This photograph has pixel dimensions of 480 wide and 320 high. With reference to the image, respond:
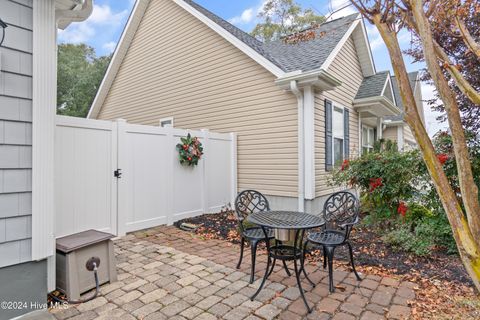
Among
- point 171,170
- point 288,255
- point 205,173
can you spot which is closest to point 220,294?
point 288,255

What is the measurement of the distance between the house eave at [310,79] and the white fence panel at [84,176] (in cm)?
355

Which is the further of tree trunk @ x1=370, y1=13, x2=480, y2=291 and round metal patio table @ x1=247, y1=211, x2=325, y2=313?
round metal patio table @ x1=247, y1=211, x2=325, y2=313

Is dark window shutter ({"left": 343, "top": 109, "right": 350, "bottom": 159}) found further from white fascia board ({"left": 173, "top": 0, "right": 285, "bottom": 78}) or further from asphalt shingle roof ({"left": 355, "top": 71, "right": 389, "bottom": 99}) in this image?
white fascia board ({"left": 173, "top": 0, "right": 285, "bottom": 78})

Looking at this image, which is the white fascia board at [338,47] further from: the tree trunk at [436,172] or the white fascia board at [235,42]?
the tree trunk at [436,172]

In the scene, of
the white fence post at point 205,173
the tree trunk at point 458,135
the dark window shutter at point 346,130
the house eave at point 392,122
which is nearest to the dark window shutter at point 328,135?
the dark window shutter at point 346,130

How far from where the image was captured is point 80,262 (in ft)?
9.34

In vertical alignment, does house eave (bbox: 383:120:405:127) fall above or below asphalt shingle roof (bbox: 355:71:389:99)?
below

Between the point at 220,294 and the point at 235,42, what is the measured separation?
19.3 ft

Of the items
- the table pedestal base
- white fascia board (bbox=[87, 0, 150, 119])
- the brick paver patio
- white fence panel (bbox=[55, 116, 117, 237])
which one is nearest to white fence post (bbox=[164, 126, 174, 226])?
white fence panel (bbox=[55, 116, 117, 237])

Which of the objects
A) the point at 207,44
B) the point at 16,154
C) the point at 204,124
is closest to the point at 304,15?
the point at 207,44

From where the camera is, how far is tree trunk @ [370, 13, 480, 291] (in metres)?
2.06

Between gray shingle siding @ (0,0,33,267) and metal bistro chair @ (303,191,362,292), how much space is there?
2801 millimetres

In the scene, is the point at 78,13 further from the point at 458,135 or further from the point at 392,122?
the point at 392,122

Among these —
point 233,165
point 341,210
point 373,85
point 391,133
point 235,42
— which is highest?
point 235,42
